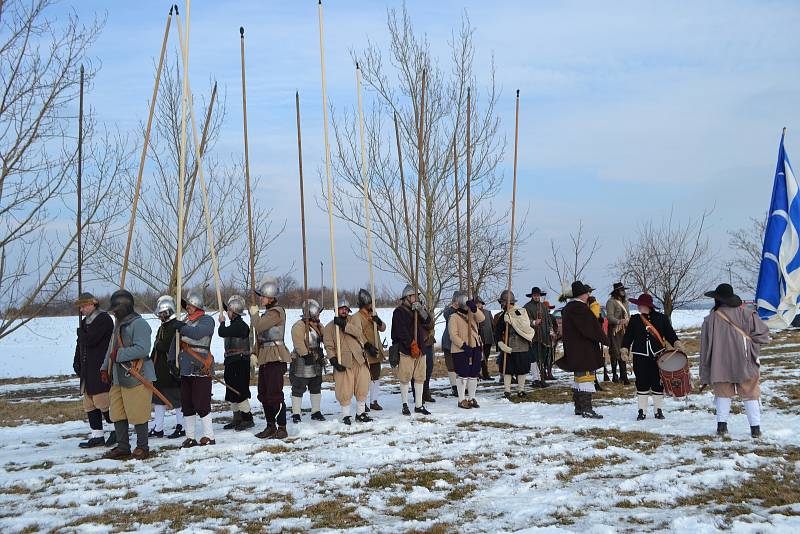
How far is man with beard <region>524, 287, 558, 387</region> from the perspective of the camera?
14070mm

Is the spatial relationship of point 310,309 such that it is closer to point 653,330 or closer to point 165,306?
point 165,306

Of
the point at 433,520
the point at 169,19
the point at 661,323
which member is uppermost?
the point at 169,19

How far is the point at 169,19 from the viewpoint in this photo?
33.3 feet

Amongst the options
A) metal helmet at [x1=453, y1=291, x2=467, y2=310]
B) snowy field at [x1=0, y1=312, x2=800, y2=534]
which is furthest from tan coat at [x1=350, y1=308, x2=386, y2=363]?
metal helmet at [x1=453, y1=291, x2=467, y2=310]

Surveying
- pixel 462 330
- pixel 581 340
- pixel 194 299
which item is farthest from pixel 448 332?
pixel 194 299

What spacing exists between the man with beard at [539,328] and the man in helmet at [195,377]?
6841 millimetres

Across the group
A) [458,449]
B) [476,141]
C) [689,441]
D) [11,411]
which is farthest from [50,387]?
[689,441]

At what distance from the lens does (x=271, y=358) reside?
971 cm

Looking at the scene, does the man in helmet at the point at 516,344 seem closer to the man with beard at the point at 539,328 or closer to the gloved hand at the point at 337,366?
the man with beard at the point at 539,328

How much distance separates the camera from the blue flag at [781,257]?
36.0 ft

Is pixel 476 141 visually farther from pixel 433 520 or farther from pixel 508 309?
pixel 433 520

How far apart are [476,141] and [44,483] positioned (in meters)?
16.4

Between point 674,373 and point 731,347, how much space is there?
1.21 meters

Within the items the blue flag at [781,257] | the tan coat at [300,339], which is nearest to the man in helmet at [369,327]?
the tan coat at [300,339]
